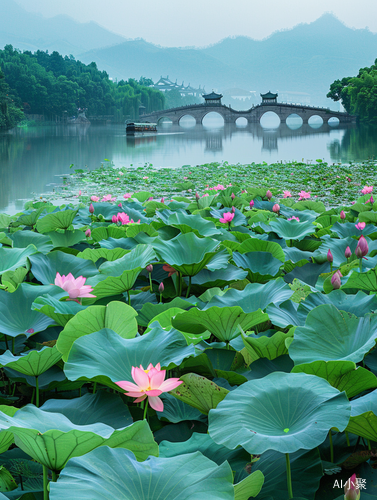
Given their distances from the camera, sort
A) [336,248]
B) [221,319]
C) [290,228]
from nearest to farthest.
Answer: [221,319], [336,248], [290,228]

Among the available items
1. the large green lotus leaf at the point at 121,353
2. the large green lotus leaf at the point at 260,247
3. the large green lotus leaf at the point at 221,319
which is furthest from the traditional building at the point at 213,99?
the large green lotus leaf at the point at 121,353

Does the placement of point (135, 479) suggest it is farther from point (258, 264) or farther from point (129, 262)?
point (258, 264)

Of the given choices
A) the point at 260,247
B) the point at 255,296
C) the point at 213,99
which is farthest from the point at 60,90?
the point at 255,296

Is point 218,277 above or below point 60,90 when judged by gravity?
below

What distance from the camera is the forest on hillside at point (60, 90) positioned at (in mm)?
47375

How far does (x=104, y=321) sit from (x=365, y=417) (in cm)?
66

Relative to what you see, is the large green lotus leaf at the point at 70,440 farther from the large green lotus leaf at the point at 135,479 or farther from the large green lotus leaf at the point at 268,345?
the large green lotus leaf at the point at 268,345

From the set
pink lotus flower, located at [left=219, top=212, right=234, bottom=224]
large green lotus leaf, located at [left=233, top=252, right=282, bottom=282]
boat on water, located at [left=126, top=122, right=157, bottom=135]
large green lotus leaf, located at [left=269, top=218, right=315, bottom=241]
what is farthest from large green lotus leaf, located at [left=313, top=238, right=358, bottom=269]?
boat on water, located at [left=126, top=122, right=157, bottom=135]

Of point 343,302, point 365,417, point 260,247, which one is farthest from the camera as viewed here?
point 260,247

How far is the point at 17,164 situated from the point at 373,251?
1316 cm

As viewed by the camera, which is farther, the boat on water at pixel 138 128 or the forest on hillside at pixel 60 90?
the forest on hillside at pixel 60 90

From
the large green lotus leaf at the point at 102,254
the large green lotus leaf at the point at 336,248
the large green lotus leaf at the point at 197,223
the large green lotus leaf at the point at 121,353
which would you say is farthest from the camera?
the large green lotus leaf at the point at 197,223

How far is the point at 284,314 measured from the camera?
47.5 inches

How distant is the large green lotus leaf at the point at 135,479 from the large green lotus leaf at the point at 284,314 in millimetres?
559
